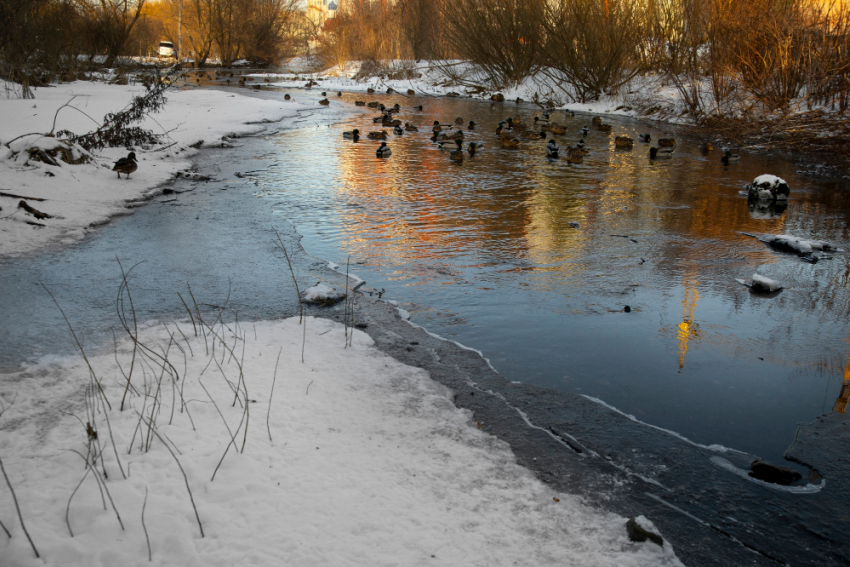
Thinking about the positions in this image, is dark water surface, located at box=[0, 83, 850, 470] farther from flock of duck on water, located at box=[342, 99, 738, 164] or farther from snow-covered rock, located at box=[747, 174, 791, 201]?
flock of duck on water, located at box=[342, 99, 738, 164]

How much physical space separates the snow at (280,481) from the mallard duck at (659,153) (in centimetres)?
1048

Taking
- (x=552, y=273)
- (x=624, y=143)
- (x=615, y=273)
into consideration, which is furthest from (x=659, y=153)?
(x=552, y=273)

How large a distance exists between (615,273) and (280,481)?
4.06 meters

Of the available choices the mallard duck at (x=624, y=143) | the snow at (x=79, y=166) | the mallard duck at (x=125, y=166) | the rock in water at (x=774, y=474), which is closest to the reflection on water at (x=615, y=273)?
the rock in water at (x=774, y=474)

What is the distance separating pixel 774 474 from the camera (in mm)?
2805

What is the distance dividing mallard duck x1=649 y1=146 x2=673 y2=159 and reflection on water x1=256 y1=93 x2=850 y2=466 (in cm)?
96

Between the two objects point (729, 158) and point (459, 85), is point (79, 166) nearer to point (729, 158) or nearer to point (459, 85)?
point (729, 158)

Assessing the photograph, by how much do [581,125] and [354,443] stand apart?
56.8 feet

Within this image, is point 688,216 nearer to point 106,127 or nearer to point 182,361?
point 182,361

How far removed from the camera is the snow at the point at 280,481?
83.6 inches

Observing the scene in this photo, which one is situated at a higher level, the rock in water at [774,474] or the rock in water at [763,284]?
the rock in water at [763,284]

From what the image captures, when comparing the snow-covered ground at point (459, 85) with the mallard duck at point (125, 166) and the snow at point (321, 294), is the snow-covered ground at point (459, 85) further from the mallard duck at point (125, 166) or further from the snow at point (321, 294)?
the snow at point (321, 294)

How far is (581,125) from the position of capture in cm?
1833

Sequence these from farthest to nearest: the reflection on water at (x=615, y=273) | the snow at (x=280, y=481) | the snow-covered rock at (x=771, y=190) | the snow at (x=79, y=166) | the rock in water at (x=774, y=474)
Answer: the snow-covered rock at (x=771, y=190)
the snow at (x=79, y=166)
the reflection on water at (x=615, y=273)
the rock in water at (x=774, y=474)
the snow at (x=280, y=481)
